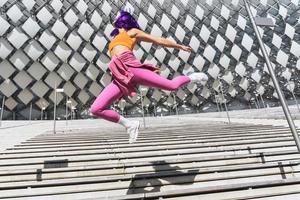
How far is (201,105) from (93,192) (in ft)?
140

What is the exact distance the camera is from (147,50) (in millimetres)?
42438

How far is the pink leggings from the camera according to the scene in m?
3.16

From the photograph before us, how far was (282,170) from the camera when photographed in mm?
3850

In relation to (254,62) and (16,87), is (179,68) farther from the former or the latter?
(16,87)

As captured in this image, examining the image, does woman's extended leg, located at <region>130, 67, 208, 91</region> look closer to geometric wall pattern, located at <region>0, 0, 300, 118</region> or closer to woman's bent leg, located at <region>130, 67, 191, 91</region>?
woman's bent leg, located at <region>130, 67, 191, 91</region>

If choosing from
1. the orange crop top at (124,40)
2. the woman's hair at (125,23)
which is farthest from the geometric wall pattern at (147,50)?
the orange crop top at (124,40)

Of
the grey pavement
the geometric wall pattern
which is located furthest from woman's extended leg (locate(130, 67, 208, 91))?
the geometric wall pattern

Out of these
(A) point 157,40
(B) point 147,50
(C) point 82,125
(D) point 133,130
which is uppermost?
(B) point 147,50

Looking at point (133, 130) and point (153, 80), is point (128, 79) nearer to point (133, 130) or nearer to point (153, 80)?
point (153, 80)

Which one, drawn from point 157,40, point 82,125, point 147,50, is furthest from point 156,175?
point 147,50

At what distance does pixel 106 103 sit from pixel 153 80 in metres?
0.53

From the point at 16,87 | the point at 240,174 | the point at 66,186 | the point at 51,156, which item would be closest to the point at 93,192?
the point at 66,186

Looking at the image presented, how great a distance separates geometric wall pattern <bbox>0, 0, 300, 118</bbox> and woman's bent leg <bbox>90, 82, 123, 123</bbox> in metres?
37.4

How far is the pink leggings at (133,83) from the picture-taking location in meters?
3.16
